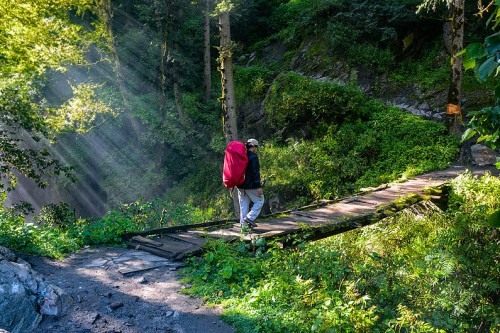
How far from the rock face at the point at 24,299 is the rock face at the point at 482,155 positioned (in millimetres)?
13980

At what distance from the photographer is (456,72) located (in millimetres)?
15344

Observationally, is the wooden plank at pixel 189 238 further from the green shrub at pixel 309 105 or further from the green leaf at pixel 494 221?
the green shrub at pixel 309 105

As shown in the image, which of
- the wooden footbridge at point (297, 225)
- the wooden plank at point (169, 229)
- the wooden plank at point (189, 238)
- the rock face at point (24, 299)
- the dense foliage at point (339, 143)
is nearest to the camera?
the rock face at point (24, 299)

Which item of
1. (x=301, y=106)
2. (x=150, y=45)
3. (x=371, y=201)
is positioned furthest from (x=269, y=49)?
(x=371, y=201)

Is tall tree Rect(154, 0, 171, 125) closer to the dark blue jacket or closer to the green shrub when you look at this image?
the green shrub

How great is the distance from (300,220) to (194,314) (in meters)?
4.44

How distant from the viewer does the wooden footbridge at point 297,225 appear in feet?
26.1

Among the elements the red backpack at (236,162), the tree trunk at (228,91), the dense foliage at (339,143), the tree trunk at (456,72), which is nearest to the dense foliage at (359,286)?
the red backpack at (236,162)

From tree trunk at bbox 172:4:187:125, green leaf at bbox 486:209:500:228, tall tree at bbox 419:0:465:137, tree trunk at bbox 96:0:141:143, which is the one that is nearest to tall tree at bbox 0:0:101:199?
tree trunk at bbox 96:0:141:143

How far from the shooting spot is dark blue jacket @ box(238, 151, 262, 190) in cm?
852

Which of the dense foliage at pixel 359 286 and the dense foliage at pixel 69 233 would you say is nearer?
the dense foliage at pixel 359 286

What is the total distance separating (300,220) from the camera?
939 centimetres

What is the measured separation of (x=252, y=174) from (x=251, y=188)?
0.31m

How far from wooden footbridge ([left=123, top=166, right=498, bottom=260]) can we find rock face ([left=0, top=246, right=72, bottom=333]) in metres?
2.32
